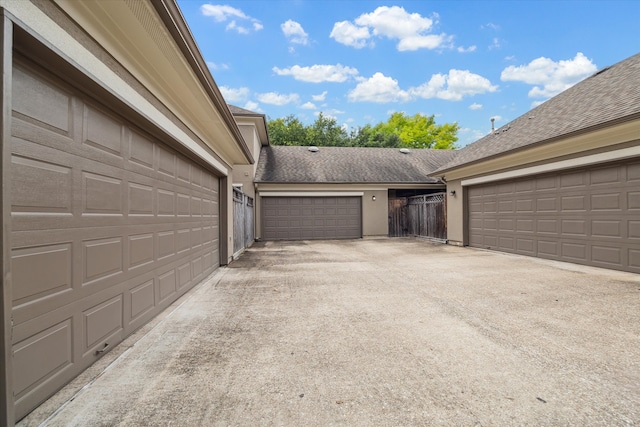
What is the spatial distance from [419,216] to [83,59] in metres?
13.7

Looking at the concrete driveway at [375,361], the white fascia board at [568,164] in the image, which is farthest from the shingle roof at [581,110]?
the concrete driveway at [375,361]

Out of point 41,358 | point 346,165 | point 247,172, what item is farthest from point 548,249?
point 247,172

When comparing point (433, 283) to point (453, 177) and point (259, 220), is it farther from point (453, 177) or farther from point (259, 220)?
point (259, 220)

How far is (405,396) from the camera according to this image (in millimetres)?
2094

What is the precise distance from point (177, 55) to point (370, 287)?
434 cm

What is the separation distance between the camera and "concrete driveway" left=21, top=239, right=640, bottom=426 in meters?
1.92

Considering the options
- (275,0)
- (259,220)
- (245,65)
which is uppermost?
(245,65)

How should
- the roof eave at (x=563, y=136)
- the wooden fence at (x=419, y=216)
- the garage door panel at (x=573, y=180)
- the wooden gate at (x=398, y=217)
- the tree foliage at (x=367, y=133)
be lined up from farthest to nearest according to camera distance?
the tree foliage at (x=367, y=133) < the wooden gate at (x=398, y=217) < the wooden fence at (x=419, y=216) < the garage door panel at (x=573, y=180) < the roof eave at (x=563, y=136)

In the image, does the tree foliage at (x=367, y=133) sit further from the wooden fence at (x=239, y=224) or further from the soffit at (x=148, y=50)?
the soffit at (x=148, y=50)

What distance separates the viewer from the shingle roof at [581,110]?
6.35 m

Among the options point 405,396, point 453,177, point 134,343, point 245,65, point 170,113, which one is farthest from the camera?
point 245,65

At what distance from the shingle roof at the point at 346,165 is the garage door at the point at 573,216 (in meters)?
5.51

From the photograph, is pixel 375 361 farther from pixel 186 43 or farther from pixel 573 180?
pixel 573 180

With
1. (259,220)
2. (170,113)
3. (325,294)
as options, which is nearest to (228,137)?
(170,113)
